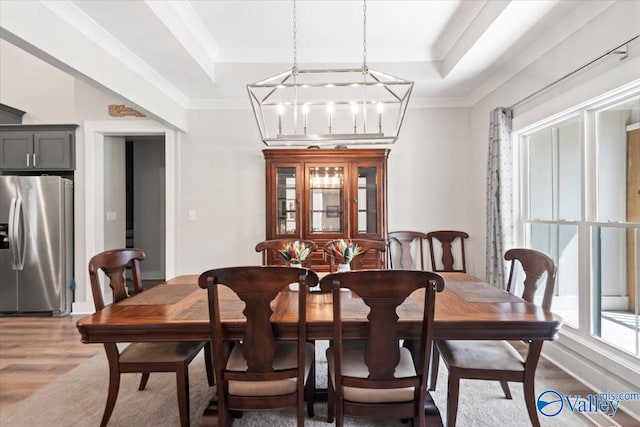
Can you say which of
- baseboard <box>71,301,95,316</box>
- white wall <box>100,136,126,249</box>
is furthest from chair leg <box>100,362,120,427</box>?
white wall <box>100,136,126,249</box>

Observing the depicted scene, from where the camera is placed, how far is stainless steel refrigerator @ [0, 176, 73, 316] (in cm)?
372

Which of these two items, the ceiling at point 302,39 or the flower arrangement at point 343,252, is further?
the ceiling at point 302,39

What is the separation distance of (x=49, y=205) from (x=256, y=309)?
144 inches

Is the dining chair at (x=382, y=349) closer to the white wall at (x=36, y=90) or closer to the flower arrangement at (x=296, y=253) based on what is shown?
the flower arrangement at (x=296, y=253)

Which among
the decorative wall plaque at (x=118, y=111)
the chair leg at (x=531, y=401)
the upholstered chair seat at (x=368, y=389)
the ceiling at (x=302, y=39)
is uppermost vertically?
the ceiling at (x=302, y=39)

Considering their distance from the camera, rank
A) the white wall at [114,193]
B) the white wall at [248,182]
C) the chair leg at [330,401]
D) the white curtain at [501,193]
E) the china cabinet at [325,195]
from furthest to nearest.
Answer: the white wall at [114,193]
the white wall at [248,182]
the china cabinet at [325,195]
the white curtain at [501,193]
the chair leg at [330,401]

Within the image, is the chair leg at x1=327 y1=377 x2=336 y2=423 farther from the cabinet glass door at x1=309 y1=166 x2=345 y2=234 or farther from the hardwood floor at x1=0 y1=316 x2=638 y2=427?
the cabinet glass door at x1=309 y1=166 x2=345 y2=234

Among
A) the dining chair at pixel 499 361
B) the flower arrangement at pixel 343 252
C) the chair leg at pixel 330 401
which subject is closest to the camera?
the dining chair at pixel 499 361

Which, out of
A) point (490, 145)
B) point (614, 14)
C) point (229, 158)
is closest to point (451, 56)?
point (490, 145)

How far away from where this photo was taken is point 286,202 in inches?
142

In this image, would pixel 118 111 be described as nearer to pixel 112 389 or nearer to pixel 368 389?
pixel 112 389

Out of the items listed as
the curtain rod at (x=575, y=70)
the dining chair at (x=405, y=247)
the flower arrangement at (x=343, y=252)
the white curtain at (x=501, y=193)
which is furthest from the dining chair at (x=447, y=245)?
the flower arrangement at (x=343, y=252)

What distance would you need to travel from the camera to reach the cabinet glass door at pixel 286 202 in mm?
3580

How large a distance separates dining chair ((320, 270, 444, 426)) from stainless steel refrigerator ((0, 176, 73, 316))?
3845mm
